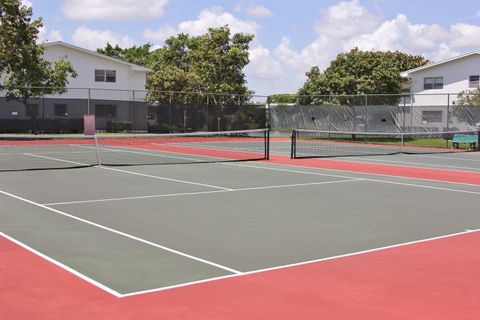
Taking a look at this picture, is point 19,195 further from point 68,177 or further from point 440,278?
point 440,278

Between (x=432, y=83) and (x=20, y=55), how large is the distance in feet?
97.9

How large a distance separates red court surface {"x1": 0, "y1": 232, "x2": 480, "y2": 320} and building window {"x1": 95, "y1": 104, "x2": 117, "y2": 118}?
1463 inches

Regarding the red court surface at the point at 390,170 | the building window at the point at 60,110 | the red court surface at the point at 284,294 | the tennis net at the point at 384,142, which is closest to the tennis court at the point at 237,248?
the red court surface at the point at 284,294

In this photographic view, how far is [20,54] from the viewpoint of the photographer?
33.8 metres

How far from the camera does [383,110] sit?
113 ft

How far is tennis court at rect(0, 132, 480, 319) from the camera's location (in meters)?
4.96

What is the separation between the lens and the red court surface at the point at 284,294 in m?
4.70

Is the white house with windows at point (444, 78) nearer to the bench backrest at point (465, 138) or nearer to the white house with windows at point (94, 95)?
the bench backrest at point (465, 138)

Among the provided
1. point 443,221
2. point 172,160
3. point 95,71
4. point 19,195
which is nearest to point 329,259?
point 443,221

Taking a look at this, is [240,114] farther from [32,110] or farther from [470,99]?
[470,99]

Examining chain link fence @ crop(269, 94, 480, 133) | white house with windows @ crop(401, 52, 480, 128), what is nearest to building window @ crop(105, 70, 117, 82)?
chain link fence @ crop(269, 94, 480, 133)

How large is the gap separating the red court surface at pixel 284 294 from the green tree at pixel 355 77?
32.5 meters

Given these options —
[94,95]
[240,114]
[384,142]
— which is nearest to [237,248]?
[384,142]

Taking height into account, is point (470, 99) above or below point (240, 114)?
above
